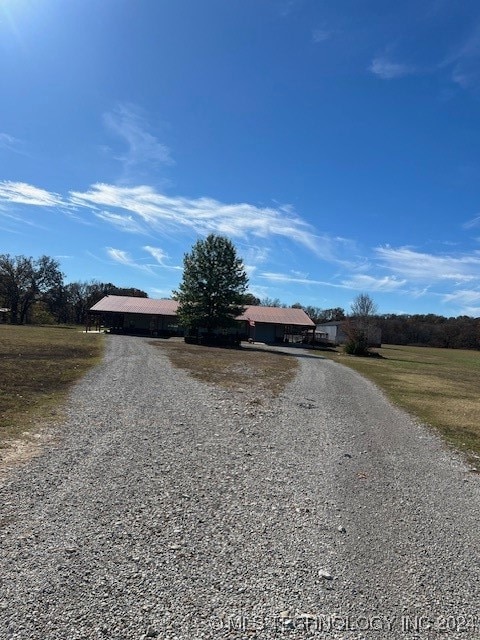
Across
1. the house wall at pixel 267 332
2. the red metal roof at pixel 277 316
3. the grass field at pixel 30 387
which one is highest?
the red metal roof at pixel 277 316

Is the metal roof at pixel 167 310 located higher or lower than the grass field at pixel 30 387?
higher

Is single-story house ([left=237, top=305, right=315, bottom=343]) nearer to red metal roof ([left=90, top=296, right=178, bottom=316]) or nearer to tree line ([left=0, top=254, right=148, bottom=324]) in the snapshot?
red metal roof ([left=90, top=296, right=178, bottom=316])

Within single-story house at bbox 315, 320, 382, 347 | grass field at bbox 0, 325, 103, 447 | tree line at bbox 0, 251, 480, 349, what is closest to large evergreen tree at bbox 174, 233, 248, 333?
tree line at bbox 0, 251, 480, 349

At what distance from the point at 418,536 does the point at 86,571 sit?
11.0ft

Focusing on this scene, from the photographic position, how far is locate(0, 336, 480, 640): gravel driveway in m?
3.02

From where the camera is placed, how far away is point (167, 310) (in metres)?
50.9

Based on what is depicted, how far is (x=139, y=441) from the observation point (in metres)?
7.09

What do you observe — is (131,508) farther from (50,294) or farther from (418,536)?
(50,294)

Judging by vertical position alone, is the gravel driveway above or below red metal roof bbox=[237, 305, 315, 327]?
below

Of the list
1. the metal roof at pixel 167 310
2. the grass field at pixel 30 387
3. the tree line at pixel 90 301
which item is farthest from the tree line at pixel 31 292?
the grass field at pixel 30 387

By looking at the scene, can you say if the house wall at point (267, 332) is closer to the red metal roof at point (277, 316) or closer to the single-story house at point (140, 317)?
the red metal roof at point (277, 316)

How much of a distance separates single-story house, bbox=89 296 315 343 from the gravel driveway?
1634 inches

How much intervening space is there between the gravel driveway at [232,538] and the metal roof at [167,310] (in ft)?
136

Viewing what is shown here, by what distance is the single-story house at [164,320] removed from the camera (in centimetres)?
4959
